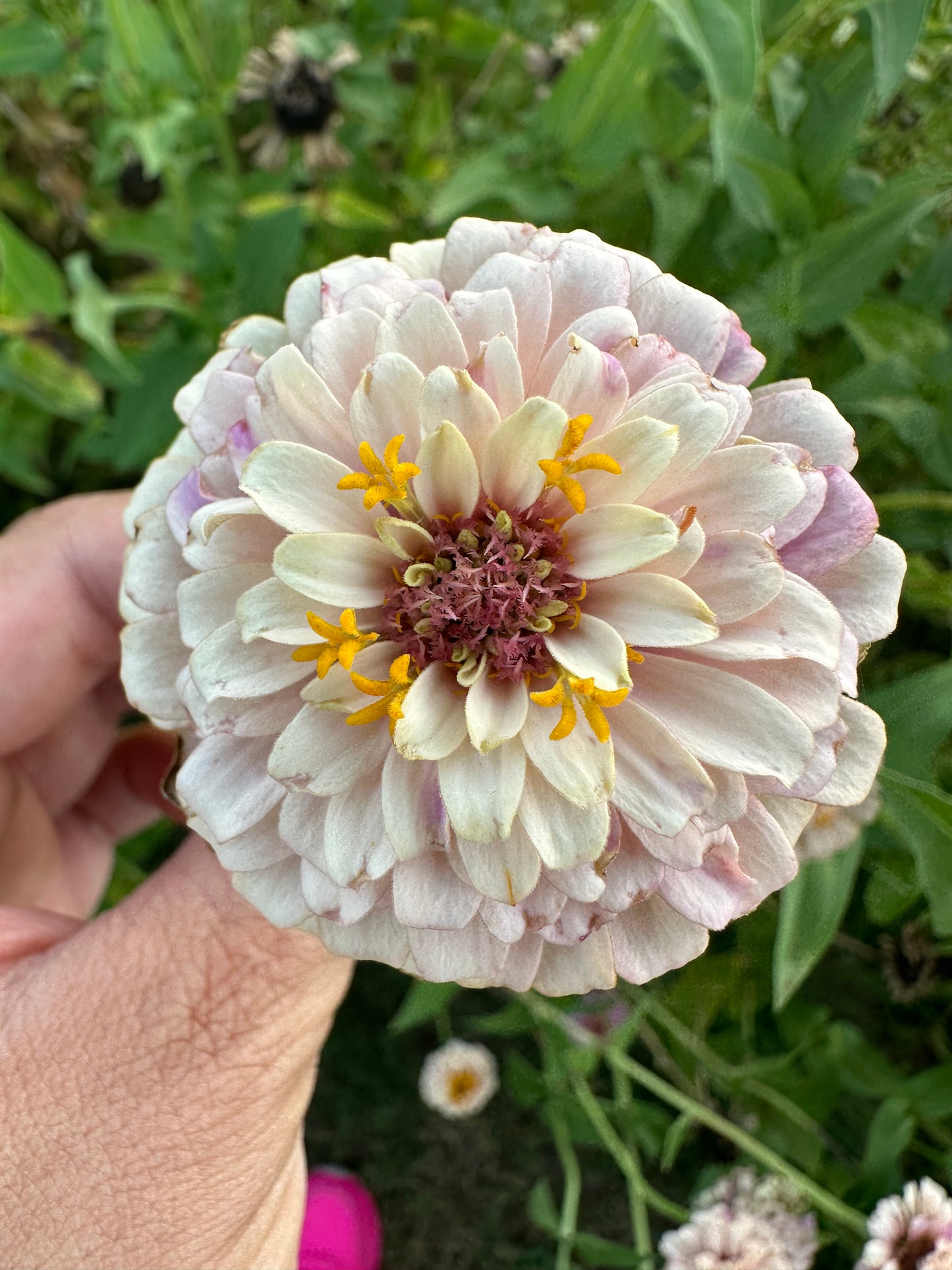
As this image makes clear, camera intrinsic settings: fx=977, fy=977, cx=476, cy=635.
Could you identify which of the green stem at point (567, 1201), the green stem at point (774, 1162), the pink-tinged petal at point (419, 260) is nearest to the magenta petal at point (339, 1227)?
the green stem at point (567, 1201)

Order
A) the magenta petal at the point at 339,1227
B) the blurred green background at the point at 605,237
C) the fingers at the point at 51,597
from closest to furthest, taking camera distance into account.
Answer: the blurred green background at the point at 605,237 → the fingers at the point at 51,597 → the magenta petal at the point at 339,1227

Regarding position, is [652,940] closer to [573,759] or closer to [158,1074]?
[573,759]

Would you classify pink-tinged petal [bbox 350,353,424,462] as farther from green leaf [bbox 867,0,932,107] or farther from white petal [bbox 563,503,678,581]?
green leaf [bbox 867,0,932,107]

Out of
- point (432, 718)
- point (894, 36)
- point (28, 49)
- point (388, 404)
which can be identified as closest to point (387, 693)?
point (432, 718)

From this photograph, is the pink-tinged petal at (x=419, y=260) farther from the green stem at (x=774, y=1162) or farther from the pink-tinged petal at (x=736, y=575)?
the green stem at (x=774, y=1162)

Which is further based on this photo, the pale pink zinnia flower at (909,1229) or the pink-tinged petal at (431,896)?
the pale pink zinnia flower at (909,1229)

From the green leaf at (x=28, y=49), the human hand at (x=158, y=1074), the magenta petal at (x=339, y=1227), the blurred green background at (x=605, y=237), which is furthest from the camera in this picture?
the magenta petal at (x=339, y=1227)

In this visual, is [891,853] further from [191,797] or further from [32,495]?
[32,495]
